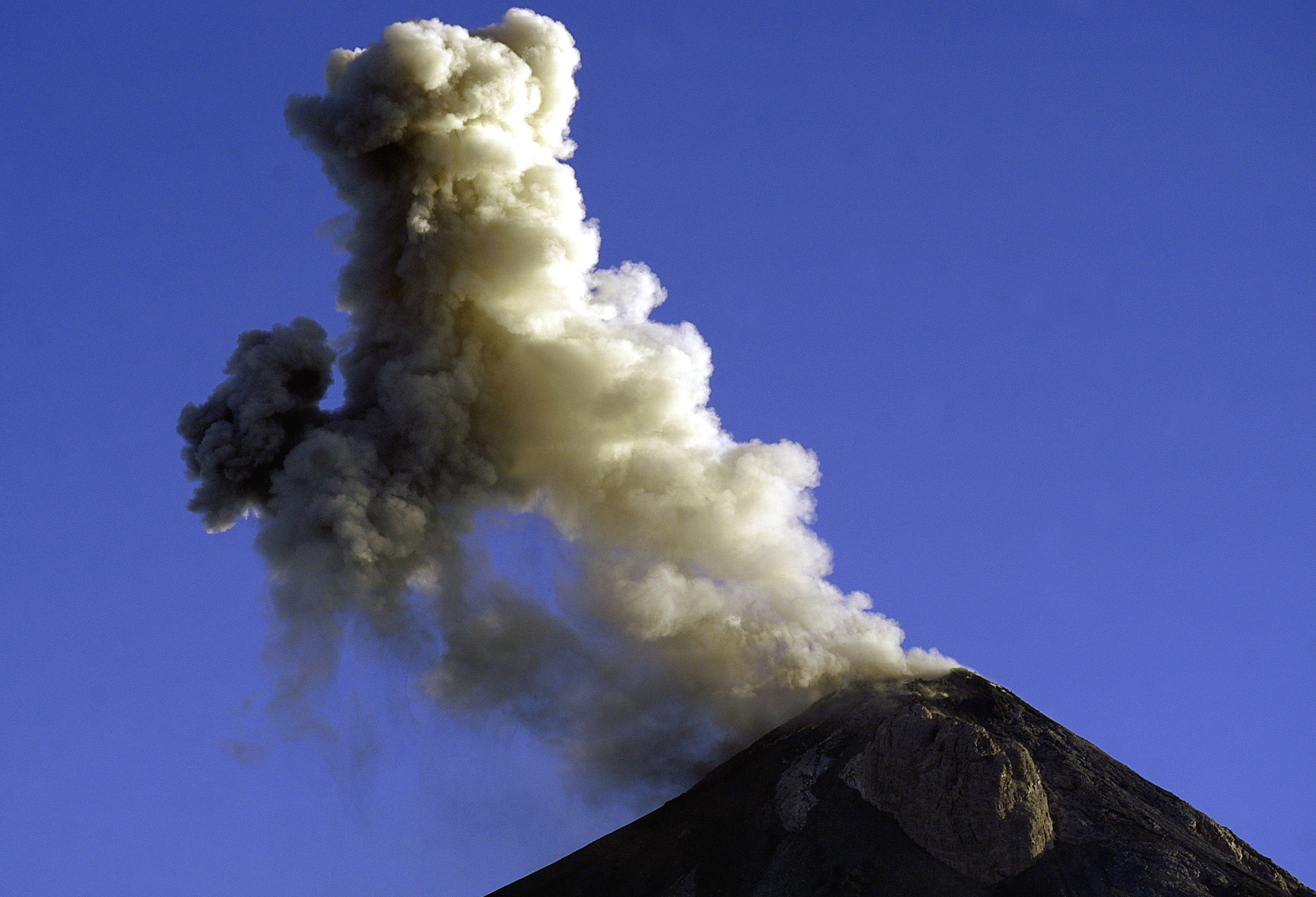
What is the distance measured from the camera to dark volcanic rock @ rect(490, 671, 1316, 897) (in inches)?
2842

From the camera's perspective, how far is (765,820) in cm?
7712

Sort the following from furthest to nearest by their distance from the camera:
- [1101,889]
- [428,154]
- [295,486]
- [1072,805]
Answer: [428,154], [295,486], [1072,805], [1101,889]

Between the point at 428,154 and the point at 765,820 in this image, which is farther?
the point at 428,154

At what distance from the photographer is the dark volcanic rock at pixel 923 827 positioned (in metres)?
72.2

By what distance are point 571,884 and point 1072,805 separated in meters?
22.3

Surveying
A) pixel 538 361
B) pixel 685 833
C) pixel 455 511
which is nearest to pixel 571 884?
pixel 685 833

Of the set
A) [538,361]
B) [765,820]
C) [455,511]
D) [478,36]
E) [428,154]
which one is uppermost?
[478,36]

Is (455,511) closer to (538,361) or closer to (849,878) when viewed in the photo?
(538,361)

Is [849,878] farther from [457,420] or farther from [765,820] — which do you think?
[457,420]

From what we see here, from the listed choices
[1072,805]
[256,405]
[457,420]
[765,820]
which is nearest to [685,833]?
[765,820]

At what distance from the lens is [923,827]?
74125 millimetres

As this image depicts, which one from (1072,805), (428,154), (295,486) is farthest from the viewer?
(428,154)

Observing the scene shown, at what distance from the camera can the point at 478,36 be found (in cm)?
9181

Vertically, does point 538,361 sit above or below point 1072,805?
above
